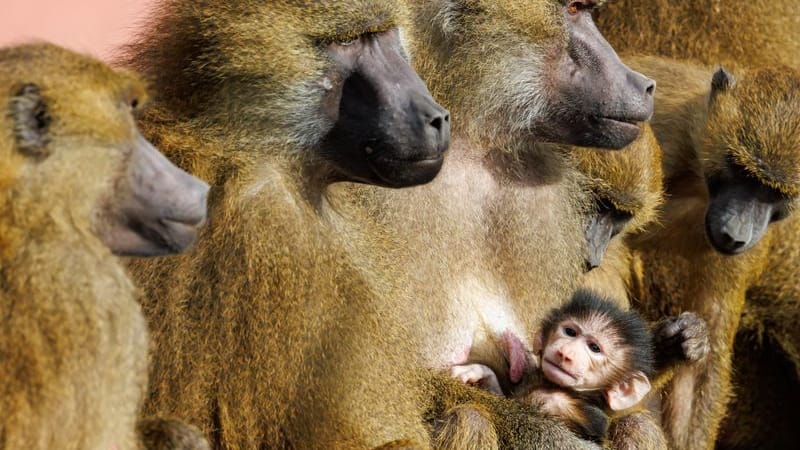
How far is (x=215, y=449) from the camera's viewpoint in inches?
166

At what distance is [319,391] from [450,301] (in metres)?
0.84

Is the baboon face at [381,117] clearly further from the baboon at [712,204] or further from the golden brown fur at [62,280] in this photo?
the baboon at [712,204]

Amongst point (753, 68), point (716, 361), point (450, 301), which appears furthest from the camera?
point (753, 68)

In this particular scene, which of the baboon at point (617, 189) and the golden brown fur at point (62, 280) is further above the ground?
the golden brown fur at point (62, 280)

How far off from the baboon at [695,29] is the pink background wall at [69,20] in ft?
7.84

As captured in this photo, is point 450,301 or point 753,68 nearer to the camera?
point 450,301

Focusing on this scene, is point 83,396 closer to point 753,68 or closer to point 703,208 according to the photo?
point 703,208

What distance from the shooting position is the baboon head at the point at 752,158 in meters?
5.56

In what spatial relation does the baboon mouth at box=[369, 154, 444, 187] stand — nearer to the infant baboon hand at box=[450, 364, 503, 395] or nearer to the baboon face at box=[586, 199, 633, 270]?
the infant baboon hand at box=[450, 364, 503, 395]

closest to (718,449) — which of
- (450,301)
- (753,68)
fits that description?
Answer: (753,68)

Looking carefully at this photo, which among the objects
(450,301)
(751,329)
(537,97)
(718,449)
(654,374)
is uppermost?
(537,97)

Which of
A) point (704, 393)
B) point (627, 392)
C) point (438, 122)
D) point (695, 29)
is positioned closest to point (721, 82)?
point (695, 29)

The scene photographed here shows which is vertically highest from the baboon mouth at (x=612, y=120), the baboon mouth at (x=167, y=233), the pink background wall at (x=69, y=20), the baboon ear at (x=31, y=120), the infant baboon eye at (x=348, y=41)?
the baboon ear at (x=31, y=120)

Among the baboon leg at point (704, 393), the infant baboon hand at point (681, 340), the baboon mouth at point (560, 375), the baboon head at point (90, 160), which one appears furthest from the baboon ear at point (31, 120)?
the baboon leg at point (704, 393)
